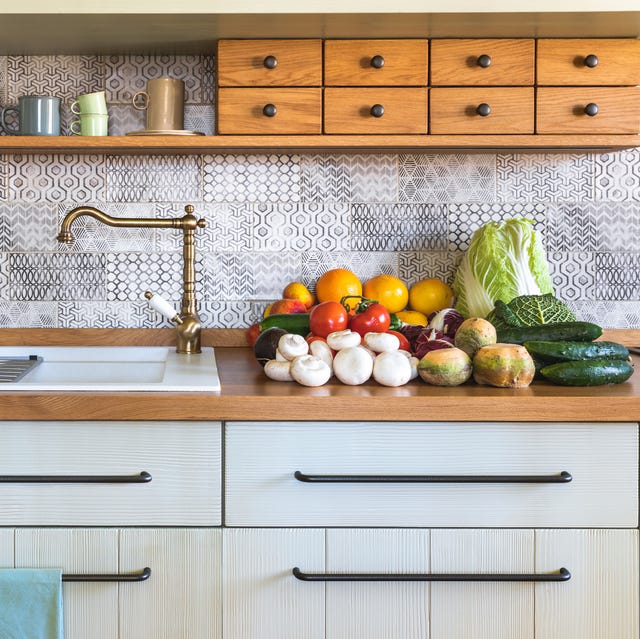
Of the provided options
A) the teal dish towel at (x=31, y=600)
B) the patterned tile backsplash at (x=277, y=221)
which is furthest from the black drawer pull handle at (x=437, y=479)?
the patterned tile backsplash at (x=277, y=221)

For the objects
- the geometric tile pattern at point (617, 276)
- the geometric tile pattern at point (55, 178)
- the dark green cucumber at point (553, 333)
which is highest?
the geometric tile pattern at point (55, 178)

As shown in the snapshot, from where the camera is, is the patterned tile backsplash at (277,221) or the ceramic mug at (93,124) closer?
the ceramic mug at (93,124)

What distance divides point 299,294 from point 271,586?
847 mm

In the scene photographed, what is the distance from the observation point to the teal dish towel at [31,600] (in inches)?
59.1

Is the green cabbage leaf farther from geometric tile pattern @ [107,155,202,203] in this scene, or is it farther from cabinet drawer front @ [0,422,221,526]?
cabinet drawer front @ [0,422,221,526]

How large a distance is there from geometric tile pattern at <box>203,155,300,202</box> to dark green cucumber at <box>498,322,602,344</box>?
76 cm

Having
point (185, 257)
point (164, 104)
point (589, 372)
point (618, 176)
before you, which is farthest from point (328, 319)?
point (618, 176)

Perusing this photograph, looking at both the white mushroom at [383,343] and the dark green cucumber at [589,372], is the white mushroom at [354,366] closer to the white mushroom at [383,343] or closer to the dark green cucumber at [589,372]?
the white mushroom at [383,343]

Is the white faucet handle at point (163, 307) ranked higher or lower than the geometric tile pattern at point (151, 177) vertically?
lower

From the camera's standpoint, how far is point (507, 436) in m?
1.54

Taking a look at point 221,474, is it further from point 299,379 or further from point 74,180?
point 74,180

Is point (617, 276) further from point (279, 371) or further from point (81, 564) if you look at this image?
point (81, 564)

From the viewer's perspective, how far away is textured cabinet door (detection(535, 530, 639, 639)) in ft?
5.09

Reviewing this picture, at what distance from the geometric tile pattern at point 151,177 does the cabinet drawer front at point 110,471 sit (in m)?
0.89
